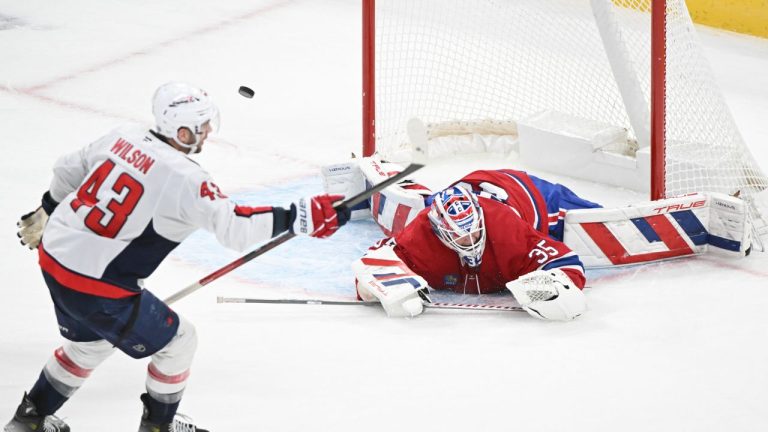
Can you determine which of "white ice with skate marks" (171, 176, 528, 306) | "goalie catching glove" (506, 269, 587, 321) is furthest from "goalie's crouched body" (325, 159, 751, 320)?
"white ice with skate marks" (171, 176, 528, 306)

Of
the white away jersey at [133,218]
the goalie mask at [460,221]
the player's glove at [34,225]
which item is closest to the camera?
the white away jersey at [133,218]

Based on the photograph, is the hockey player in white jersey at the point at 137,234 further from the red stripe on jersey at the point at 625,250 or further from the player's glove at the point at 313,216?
the red stripe on jersey at the point at 625,250

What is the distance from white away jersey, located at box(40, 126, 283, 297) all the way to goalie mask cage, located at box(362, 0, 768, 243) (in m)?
2.39

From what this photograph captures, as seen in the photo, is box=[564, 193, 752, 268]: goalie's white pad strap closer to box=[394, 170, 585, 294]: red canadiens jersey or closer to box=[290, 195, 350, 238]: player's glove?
box=[394, 170, 585, 294]: red canadiens jersey

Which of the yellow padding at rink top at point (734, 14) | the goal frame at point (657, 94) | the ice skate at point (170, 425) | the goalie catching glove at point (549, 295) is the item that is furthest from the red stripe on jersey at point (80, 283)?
the yellow padding at rink top at point (734, 14)

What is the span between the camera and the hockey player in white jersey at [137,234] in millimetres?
3359

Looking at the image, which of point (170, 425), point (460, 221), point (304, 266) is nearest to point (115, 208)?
point (170, 425)

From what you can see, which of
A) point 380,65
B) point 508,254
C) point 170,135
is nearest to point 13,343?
point 170,135

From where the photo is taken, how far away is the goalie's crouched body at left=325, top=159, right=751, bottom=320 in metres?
4.52

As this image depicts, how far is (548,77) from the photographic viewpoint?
20.9 feet

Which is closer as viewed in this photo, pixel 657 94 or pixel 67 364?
pixel 67 364

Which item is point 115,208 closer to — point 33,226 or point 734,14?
point 33,226

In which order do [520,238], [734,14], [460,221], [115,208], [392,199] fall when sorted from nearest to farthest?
[115,208] → [460,221] → [520,238] → [392,199] → [734,14]

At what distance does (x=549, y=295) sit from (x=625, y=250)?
0.75 m
